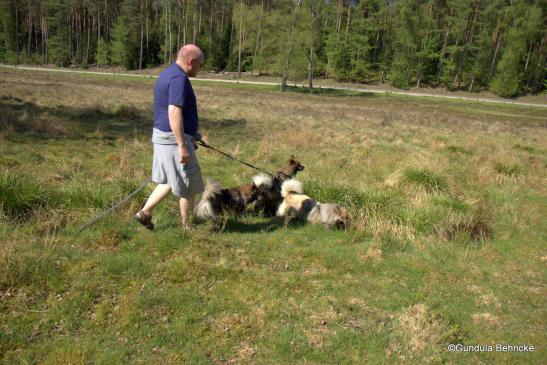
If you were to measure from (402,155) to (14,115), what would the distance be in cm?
1172

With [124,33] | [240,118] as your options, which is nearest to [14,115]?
[240,118]

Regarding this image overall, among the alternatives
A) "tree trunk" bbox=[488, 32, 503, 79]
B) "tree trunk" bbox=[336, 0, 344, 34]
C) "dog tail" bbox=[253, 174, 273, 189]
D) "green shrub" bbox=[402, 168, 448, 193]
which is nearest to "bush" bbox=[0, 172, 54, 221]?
"dog tail" bbox=[253, 174, 273, 189]

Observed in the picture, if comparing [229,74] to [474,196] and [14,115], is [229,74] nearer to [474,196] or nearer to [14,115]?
[14,115]

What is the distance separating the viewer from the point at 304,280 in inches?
169

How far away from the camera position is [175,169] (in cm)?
453

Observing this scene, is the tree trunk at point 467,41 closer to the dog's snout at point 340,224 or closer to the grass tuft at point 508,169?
the grass tuft at point 508,169

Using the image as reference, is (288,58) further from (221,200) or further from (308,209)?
(221,200)

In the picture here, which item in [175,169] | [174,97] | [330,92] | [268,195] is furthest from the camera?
[330,92]

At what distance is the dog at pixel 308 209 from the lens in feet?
19.2

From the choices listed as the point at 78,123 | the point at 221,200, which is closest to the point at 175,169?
the point at 221,200

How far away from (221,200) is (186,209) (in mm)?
856

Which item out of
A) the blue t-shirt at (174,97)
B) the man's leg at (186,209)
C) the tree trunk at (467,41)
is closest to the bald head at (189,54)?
the blue t-shirt at (174,97)

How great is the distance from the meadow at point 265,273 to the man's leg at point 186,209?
0.47ft

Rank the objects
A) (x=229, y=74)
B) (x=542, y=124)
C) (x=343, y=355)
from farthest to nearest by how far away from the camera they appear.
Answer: (x=229, y=74), (x=542, y=124), (x=343, y=355)
